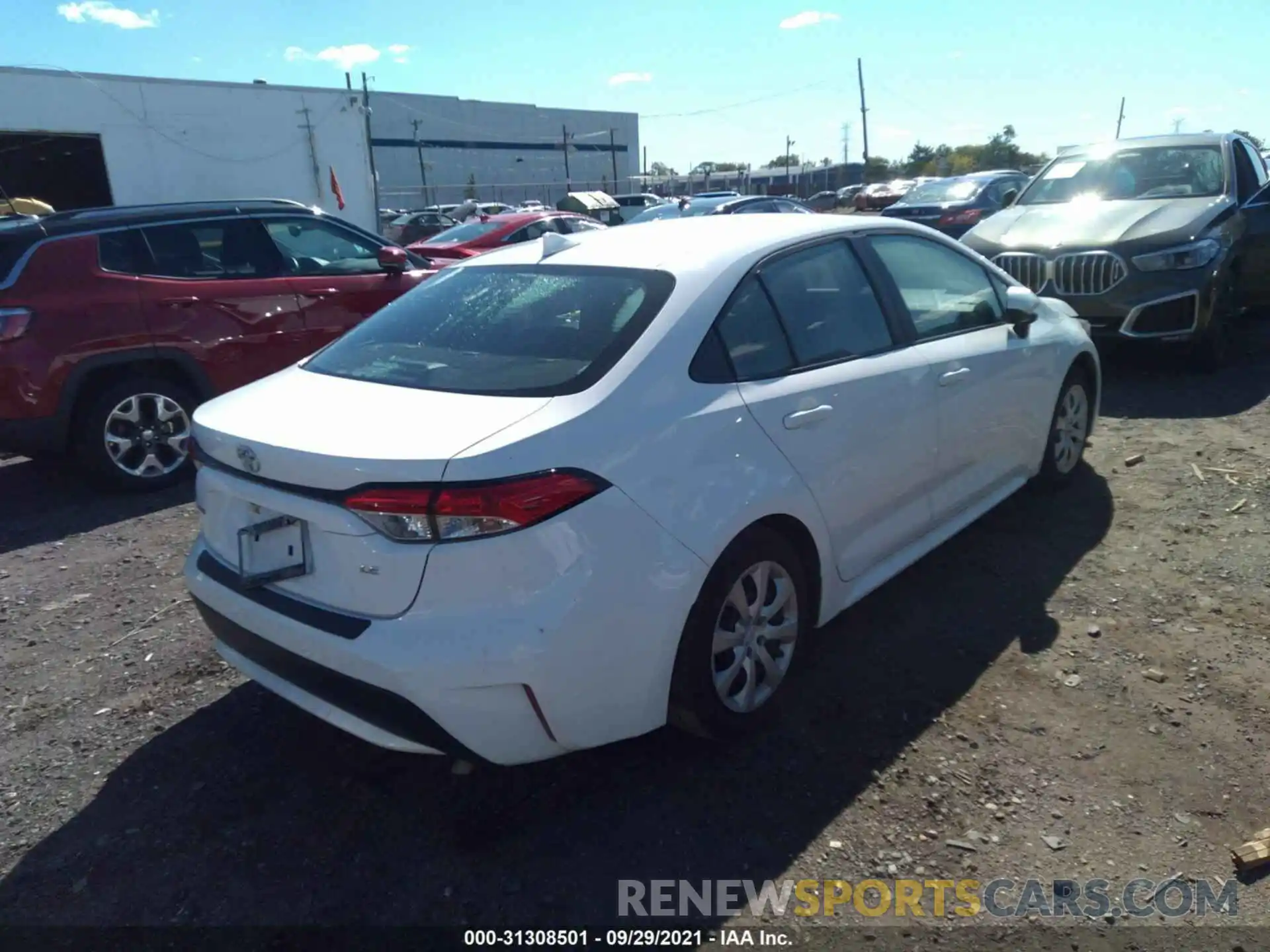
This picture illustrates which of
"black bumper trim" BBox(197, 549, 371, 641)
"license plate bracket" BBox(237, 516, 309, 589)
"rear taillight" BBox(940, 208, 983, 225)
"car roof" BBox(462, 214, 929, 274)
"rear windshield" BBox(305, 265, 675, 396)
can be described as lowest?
"black bumper trim" BBox(197, 549, 371, 641)

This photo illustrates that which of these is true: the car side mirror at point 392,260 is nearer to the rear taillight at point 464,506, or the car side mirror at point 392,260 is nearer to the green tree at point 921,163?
the rear taillight at point 464,506

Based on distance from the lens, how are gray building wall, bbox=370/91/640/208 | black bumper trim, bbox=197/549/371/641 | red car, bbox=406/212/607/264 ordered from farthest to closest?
gray building wall, bbox=370/91/640/208 → red car, bbox=406/212/607/264 → black bumper trim, bbox=197/549/371/641

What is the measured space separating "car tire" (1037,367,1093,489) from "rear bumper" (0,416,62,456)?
5.51 metres

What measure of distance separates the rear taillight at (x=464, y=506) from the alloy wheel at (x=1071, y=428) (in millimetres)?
3496

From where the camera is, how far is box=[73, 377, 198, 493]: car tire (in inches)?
227

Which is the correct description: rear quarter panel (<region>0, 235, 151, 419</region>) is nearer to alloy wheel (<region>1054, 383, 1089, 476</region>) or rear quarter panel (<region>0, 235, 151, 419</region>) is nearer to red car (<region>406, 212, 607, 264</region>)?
alloy wheel (<region>1054, 383, 1089, 476</region>)

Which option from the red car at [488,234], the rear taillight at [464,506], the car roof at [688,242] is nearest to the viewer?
the rear taillight at [464,506]

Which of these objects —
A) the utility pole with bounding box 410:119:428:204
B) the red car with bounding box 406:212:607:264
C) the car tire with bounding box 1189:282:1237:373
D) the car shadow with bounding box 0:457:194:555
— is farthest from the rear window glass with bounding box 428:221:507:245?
the utility pole with bounding box 410:119:428:204

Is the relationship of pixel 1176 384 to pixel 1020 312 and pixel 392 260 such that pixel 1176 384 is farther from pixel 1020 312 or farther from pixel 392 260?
pixel 392 260

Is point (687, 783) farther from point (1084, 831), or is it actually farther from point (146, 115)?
point (146, 115)

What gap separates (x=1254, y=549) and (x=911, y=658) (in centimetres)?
205

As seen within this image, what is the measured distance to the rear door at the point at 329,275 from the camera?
673 cm

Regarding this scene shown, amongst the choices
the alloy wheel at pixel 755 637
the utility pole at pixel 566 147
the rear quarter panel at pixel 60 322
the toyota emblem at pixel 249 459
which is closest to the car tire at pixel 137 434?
the rear quarter panel at pixel 60 322

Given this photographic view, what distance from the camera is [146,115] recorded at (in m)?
24.2
